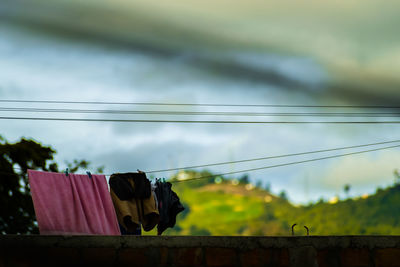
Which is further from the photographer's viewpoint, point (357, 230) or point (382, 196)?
point (382, 196)

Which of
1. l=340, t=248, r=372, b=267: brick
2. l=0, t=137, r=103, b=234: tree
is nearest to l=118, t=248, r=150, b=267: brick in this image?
l=340, t=248, r=372, b=267: brick

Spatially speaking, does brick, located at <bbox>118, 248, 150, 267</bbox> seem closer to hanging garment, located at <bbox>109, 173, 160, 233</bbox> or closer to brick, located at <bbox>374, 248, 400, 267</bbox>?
brick, located at <bbox>374, 248, 400, 267</bbox>

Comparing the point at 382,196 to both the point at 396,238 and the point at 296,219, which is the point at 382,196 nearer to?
the point at 296,219

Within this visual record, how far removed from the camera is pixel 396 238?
180 inches

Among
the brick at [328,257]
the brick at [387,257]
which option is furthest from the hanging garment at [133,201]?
the brick at [387,257]

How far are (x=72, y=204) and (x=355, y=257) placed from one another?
11.8ft

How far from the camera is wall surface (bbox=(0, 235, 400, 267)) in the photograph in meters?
4.09

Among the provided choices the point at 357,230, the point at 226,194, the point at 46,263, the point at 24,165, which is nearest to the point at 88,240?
the point at 46,263

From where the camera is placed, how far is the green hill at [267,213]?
125 metres

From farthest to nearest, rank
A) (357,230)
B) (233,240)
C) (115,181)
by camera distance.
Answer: (357,230) < (115,181) < (233,240)

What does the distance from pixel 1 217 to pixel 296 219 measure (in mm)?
123455

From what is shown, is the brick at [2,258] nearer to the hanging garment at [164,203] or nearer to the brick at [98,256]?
the brick at [98,256]

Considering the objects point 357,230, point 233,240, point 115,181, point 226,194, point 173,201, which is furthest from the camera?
point 226,194

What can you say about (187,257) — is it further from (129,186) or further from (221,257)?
(129,186)
